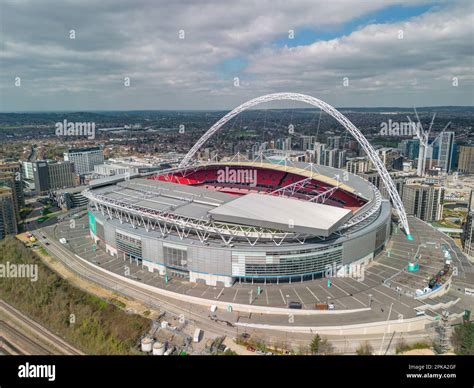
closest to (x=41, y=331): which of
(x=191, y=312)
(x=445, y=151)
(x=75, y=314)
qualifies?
(x=75, y=314)

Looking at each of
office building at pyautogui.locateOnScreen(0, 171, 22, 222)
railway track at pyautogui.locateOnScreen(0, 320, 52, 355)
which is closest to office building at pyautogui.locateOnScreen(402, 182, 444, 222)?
railway track at pyautogui.locateOnScreen(0, 320, 52, 355)

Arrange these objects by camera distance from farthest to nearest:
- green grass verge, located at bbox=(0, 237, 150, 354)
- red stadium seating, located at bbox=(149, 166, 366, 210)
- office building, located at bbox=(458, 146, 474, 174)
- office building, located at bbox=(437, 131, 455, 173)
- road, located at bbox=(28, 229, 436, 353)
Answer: office building, located at bbox=(458, 146, 474, 174) → office building, located at bbox=(437, 131, 455, 173) → red stadium seating, located at bbox=(149, 166, 366, 210) → road, located at bbox=(28, 229, 436, 353) → green grass verge, located at bbox=(0, 237, 150, 354)

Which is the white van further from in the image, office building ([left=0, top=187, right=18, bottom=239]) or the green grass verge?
office building ([left=0, top=187, right=18, bottom=239])

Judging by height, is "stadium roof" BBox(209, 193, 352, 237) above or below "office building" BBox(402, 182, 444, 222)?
above

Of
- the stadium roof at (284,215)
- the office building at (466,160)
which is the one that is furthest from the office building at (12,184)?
the office building at (466,160)

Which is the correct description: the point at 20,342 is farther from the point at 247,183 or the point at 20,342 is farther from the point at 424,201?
the point at 424,201

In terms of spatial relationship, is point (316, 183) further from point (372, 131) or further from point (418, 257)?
point (372, 131)
